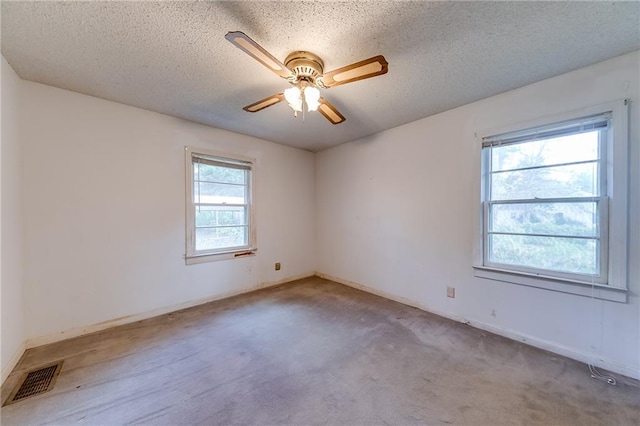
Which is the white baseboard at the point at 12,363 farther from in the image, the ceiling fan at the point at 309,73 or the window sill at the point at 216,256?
the ceiling fan at the point at 309,73

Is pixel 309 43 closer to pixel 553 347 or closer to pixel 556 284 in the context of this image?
pixel 556 284

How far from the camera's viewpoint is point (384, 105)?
2635 mm

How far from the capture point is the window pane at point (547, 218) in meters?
1.98

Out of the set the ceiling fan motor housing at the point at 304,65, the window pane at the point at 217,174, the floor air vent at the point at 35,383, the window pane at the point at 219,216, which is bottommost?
the floor air vent at the point at 35,383

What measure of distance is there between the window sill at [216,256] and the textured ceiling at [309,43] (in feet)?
6.12

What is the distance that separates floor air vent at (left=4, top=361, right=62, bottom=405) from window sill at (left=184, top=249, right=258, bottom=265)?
1386mm

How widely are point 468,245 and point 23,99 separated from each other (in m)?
4.50

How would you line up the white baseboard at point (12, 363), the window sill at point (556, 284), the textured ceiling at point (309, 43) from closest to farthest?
1. the textured ceiling at point (309, 43)
2. the white baseboard at point (12, 363)
3. the window sill at point (556, 284)

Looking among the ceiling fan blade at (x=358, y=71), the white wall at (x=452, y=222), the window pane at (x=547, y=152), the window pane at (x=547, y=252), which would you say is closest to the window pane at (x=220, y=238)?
the white wall at (x=452, y=222)

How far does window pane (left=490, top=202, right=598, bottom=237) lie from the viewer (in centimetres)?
198

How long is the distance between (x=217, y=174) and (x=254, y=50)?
7.56 feet

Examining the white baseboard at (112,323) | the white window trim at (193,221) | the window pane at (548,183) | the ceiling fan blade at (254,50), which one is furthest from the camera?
the white window trim at (193,221)

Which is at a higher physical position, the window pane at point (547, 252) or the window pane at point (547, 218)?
the window pane at point (547, 218)

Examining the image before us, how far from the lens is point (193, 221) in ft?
10.2
